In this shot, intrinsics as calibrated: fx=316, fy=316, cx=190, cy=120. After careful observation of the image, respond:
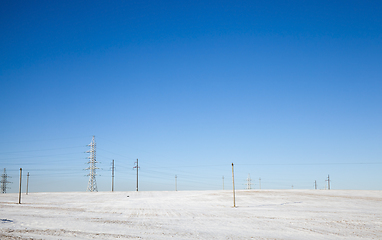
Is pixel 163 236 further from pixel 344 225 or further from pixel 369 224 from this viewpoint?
pixel 369 224

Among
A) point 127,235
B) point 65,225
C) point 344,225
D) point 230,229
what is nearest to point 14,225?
point 65,225

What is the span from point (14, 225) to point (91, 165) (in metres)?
58.7

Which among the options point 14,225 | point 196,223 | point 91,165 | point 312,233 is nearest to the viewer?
point 312,233

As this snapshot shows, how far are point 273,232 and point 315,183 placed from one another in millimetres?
112372

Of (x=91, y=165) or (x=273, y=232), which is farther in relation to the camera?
(x=91, y=165)

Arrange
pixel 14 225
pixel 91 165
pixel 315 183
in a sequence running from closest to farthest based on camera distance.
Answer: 1. pixel 14 225
2. pixel 91 165
3. pixel 315 183

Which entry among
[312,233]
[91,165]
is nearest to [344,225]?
[312,233]

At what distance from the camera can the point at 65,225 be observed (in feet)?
75.2

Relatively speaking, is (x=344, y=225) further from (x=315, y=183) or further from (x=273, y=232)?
(x=315, y=183)

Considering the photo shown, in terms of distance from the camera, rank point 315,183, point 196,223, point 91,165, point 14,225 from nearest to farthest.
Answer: point 14,225
point 196,223
point 91,165
point 315,183

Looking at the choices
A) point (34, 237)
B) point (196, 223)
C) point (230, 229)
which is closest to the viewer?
point (34, 237)

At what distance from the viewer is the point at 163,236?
18.6 metres

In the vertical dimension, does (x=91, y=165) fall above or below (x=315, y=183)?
above

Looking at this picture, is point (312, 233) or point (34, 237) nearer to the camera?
point (34, 237)
